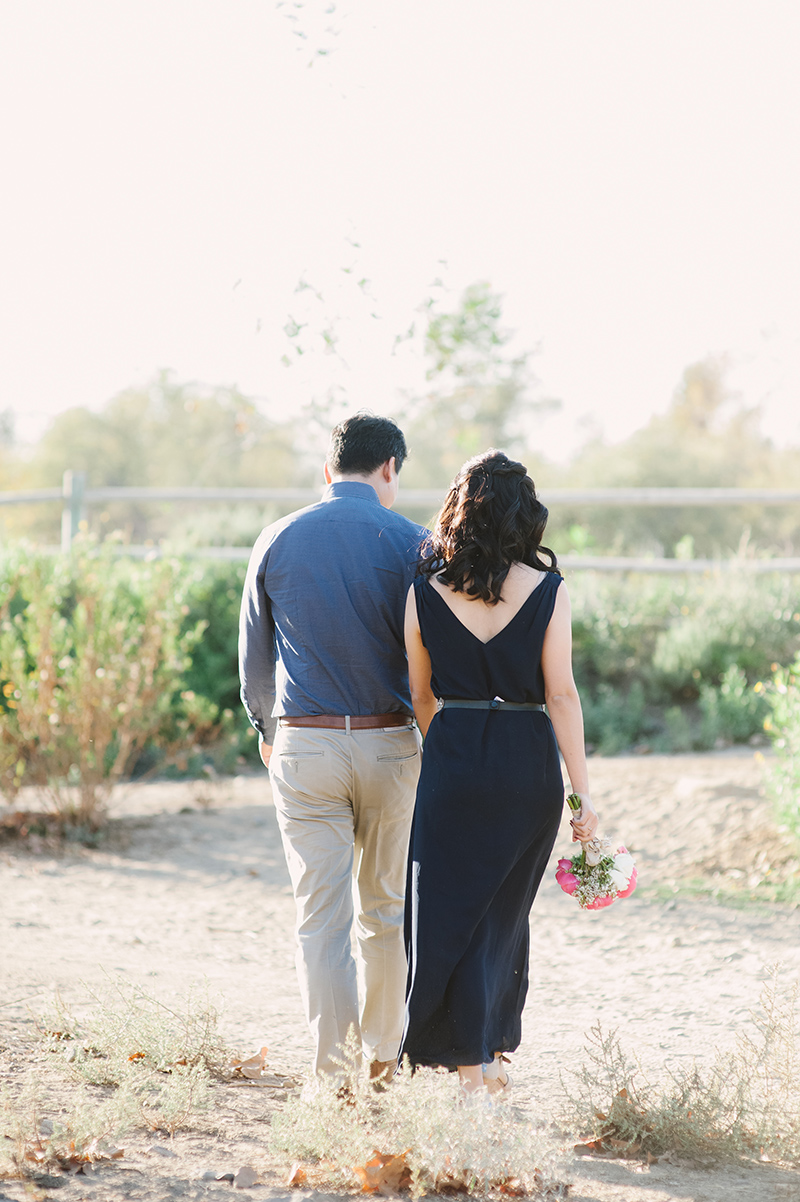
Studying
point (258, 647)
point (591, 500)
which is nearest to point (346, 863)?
point (258, 647)

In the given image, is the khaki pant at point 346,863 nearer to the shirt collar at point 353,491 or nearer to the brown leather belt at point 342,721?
the brown leather belt at point 342,721

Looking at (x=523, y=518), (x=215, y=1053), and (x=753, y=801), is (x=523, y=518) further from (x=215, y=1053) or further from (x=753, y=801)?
(x=753, y=801)

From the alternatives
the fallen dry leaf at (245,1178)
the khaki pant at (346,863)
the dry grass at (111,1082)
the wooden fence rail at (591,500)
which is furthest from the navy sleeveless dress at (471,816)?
the wooden fence rail at (591,500)

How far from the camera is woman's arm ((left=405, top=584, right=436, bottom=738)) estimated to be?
2983 millimetres

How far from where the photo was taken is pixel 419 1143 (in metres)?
2.52

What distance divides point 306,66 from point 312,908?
487 cm

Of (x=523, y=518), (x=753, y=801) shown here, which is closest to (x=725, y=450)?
(x=753, y=801)

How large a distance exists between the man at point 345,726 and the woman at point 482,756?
10.0 inches

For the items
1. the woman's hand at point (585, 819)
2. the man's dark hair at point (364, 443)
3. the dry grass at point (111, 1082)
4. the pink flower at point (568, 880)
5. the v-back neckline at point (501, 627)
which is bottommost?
the dry grass at point (111, 1082)

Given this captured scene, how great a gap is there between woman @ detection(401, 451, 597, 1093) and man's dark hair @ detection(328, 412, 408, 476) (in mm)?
385

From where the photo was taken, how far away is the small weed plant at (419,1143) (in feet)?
8.26

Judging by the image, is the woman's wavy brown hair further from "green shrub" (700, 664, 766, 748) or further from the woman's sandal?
"green shrub" (700, 664, 766, 748)

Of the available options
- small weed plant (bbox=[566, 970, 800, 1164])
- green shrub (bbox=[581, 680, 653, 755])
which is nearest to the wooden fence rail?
green shrub (bbox=[581, 680, 653, 755])

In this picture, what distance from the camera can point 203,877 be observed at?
20.2 feet
